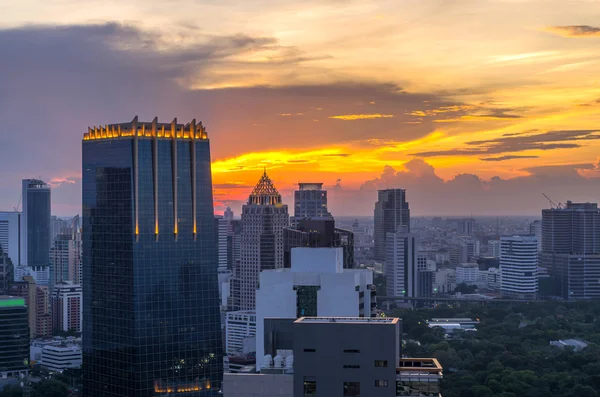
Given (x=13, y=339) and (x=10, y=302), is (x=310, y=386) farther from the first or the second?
(x=10, y=302)

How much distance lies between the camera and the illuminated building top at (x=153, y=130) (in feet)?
211

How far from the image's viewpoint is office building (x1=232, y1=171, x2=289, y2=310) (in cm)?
13888

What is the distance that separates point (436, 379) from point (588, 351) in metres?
72.3

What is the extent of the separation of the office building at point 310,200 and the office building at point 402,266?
18.2 metres

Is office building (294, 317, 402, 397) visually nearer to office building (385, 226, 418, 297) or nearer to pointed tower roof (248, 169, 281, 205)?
pointed tower roof (248, 169, 281, 205)

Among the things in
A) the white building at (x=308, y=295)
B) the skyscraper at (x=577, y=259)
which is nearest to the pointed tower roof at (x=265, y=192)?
the skyscraper at (x=577, y=259)

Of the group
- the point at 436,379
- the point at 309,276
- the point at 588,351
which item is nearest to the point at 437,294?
the point at 588,351

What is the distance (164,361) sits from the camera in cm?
6450

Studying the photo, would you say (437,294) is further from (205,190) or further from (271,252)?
(205,190)

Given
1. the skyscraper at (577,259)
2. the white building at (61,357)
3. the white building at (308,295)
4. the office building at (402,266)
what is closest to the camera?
the white building at (308,295)

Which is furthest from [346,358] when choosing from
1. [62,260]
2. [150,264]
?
[62,260]

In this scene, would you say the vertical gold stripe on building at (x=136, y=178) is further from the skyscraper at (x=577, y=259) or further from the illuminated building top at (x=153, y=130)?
the skyscraper at (x=577, y=259)

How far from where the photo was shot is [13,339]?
10869 centimetres

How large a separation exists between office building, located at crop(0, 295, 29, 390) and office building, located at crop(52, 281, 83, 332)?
3035 centimetres
